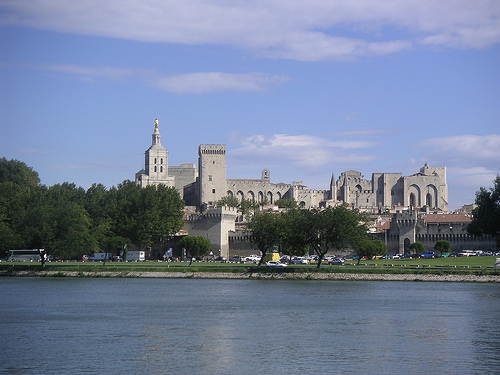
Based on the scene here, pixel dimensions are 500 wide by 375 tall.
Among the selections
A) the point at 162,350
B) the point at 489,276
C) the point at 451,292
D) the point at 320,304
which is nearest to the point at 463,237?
the point at 489,276

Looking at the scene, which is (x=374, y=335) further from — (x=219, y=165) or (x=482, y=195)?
(x=219, y=165)

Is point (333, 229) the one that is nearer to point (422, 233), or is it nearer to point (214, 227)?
point (214, 227)

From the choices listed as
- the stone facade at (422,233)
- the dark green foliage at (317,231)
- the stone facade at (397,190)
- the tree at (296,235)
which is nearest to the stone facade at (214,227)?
the stone facade at (422,233)

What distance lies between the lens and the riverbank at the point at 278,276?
168ft

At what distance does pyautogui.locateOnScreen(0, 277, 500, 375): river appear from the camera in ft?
78.0

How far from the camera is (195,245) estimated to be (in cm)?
8106

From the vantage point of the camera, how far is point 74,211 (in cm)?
6272

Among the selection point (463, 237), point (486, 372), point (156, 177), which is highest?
point (156, 177)

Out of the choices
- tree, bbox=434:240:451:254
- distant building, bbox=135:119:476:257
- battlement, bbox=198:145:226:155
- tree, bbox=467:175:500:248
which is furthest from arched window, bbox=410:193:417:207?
tree, bbox=467:175:500:248

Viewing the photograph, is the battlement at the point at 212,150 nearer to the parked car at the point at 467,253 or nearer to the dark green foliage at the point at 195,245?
the dark green foliage at the point at 195,245

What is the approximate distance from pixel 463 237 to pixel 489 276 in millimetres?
38684

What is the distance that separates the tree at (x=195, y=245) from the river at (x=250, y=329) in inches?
1228

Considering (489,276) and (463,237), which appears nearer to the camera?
(489,276)

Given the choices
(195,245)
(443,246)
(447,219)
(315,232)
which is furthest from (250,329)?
(447,219)
